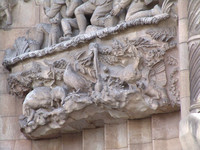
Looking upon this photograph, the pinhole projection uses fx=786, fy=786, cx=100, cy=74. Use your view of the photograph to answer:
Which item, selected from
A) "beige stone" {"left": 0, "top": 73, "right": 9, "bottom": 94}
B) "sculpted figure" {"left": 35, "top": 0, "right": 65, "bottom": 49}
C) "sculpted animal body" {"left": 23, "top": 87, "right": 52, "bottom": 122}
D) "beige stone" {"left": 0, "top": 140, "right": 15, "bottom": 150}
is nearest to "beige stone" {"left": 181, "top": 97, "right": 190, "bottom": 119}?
"sculpted animal body" {"left": 23, "top": 87, "right": 52, "bottom": 122}

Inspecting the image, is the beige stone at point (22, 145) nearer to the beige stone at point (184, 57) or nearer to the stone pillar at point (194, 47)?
the beige stone at point (184, 57)

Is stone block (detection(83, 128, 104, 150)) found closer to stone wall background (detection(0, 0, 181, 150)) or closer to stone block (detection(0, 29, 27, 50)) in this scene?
stone wall background (detection(0, 0, 181, 150))

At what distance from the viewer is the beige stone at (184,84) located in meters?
8.94

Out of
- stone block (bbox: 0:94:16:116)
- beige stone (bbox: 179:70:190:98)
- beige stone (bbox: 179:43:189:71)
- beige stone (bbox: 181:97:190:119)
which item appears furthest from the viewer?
stone block (bbox: 0:94:16:116)

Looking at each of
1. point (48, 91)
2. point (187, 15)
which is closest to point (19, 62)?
point (48, 91)

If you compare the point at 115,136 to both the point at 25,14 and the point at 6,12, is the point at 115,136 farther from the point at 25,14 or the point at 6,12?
the point at 6,12

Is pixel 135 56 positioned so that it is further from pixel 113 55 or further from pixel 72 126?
pixel 72 126

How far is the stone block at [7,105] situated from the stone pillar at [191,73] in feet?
10.4

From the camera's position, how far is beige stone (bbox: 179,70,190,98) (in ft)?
29.3

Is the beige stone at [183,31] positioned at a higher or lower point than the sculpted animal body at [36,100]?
higher

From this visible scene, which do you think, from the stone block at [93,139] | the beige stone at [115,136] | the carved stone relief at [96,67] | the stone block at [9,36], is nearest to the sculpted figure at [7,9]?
the stone block at [9,36]

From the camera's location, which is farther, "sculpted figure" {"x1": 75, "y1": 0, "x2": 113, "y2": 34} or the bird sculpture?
"sculpted figure" {"x1": 75, "y1": 0, "x2": 113, "y2": 34}

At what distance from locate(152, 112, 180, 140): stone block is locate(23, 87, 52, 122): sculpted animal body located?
1479mm

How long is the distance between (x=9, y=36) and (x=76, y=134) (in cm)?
181
